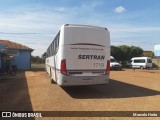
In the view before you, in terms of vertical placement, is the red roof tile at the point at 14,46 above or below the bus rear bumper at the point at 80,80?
above

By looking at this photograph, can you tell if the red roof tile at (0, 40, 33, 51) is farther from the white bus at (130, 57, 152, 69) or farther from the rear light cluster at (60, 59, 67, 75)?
the rear light cluster at (60, 59, 67, 75)

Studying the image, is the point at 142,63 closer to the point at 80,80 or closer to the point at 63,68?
the point at 80,80

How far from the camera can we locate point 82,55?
1376 centimetres

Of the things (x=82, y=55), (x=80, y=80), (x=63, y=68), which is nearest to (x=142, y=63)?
(x=82, y=55)

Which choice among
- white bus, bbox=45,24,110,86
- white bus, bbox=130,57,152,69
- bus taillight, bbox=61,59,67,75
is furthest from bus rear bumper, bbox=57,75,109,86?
white bus, bbox=130,57,152,69

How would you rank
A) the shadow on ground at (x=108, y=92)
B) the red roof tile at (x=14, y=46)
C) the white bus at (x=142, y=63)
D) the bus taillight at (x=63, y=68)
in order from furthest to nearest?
the white bus at (x=142, y=63)
the red roof tile at (x=14, y=46)
the shadow on ground at (x=108, y=92)
the bus taillight at (x=63, y=68)

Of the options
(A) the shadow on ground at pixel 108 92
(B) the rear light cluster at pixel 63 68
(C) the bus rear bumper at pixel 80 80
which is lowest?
(A) the shadow on ground at pixel 108 92

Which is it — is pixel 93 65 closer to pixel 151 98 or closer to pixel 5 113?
pixel 151 98

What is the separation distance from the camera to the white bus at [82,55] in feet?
44.2

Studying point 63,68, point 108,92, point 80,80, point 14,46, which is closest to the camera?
point 63,68

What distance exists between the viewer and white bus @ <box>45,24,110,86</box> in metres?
13.5

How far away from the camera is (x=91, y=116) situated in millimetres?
9070

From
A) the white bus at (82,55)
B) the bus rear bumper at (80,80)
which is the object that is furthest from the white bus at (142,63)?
the bus rear bumper at (80,80)

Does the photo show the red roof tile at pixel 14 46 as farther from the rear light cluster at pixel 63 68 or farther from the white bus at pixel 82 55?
the rear light cluster at pixel 63 68
